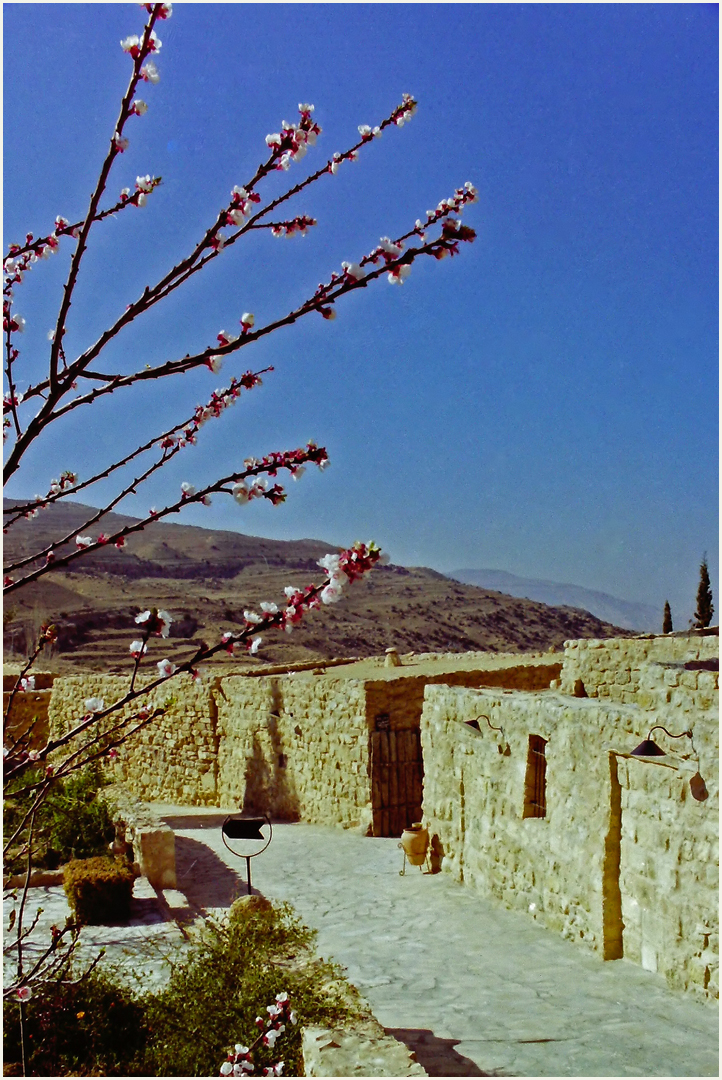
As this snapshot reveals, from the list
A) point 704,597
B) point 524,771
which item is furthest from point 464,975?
point 704,597

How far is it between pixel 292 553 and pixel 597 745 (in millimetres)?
72763

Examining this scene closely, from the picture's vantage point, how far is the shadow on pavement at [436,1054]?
202 inches

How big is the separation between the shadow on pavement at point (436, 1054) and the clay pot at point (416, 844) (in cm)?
476

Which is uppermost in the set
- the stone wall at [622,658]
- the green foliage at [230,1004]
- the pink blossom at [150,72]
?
the pink blossom at [150,72]

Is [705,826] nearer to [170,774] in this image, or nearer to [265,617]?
[265,617]

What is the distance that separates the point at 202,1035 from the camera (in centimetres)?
510

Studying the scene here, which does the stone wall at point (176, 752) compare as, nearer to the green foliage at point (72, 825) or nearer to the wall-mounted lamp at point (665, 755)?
the green foliage at point (72, 825)

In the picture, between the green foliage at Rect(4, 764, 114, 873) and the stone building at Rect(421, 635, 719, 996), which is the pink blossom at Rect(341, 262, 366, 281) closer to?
the stone building at Rect(421, 635, 719, 996)

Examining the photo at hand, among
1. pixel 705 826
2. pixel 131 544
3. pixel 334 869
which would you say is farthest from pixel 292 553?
pixel 705 826

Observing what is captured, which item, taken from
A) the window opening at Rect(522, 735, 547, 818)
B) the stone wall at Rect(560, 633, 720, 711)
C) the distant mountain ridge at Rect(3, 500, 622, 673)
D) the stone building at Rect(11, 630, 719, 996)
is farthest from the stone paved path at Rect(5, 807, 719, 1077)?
the distant mountain ridge at Rect(3, 500, 622, 673)

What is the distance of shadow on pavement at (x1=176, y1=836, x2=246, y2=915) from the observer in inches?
390

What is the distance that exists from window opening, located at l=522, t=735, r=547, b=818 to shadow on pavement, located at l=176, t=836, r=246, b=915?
137 inches

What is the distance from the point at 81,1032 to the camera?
5.71 m

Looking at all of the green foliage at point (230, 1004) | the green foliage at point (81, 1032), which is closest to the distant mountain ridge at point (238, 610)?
the green foliage at point (81, 1032)
